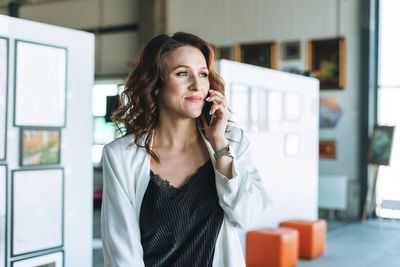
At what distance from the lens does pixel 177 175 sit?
1.97m

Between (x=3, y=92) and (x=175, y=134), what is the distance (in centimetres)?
252

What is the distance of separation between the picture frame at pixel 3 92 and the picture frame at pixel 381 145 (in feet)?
22.3

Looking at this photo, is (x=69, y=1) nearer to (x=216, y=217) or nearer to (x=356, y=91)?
(x=356, y=91)

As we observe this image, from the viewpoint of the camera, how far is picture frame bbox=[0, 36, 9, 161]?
4.07 meters

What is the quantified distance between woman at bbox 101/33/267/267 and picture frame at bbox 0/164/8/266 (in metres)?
2.43

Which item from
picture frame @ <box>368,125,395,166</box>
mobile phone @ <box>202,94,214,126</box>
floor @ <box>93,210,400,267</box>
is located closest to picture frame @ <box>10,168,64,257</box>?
floor @ <box>93,210,400,267</box>

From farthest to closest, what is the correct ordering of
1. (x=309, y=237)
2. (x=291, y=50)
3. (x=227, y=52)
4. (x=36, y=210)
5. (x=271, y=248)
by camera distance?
(x=227, y=52) → (x=291, y=50) → (x=309, y=237) → (x=271, y=248) → (x=36, y=210)

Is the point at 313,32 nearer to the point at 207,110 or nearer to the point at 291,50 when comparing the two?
the point at 291,50

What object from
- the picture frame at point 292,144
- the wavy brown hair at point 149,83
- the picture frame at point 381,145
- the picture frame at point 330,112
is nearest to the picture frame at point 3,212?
the wavy brown hair at point 149,83

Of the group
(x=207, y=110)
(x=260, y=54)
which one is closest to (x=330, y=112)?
(x=260, y=54)

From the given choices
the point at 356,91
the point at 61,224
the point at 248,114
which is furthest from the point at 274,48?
the point at 61,224

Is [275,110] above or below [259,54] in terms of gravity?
below

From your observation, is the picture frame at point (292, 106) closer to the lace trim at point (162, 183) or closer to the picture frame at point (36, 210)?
the picture frame at point (36, 210)

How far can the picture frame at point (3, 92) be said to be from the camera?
4066mm
